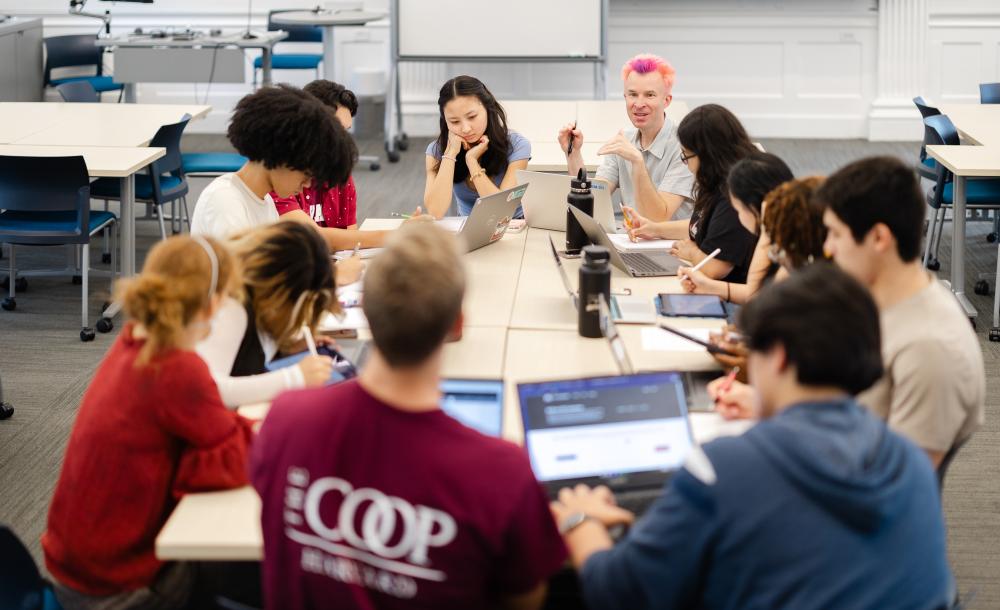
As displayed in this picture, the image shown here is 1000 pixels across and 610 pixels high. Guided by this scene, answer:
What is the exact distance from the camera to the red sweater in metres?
2.01

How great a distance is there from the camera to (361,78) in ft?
29.2

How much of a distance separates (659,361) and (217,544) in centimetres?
120

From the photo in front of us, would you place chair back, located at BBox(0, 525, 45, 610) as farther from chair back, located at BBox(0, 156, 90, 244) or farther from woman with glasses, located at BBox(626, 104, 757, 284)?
chair back, located at BBox(0, 156, 90, 244)

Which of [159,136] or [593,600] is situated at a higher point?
[159,136]

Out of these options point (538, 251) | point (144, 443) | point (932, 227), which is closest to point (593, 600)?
point (144, 443)

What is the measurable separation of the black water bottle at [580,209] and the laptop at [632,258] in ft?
0.09

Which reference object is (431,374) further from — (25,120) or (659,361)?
(25,120)

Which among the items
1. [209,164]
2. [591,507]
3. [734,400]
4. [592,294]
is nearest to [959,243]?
[592,294]

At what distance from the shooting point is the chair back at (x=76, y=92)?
6.63 meters

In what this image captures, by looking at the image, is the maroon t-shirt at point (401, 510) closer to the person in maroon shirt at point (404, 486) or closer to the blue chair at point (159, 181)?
the person in maroon shirt at point (404, 486)

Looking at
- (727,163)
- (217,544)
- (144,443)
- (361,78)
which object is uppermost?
(361,78)

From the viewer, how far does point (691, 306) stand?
10.1ft

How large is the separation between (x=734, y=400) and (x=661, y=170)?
2.09 m

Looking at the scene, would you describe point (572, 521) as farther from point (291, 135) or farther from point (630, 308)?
point (291, 135)
